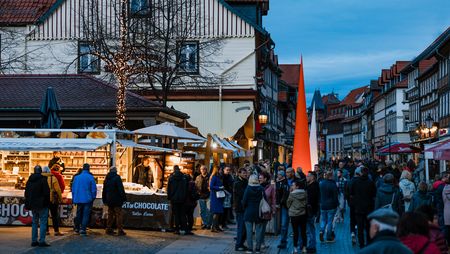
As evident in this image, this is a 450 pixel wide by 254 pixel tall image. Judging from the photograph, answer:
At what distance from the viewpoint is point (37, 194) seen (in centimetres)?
1539

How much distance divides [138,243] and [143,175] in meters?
6.29

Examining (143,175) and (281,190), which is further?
(143,175)

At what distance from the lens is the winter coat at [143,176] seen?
73.4ft

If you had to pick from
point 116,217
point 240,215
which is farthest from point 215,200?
point 240,215

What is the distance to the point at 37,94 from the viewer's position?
89.4ft

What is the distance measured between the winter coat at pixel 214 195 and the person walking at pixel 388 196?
570cm

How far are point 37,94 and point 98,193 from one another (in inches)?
369

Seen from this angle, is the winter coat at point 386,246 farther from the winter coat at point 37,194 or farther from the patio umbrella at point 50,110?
the patio umbrella at point 50,110

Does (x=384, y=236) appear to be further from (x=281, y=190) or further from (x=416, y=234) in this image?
(x=281, y=190)

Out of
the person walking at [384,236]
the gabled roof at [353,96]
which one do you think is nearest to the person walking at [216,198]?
the person walking at [384,236]

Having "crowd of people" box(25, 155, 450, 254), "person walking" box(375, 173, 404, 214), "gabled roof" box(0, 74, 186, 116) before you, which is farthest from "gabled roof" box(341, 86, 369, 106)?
"person walking" box(375, 173, 404, 214)

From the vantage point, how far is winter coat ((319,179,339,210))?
58.3ft

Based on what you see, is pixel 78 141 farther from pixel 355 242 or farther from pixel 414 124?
pixel 414 124

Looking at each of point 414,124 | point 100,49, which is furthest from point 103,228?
point 414,124
